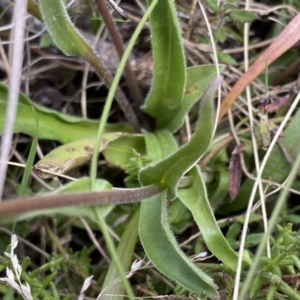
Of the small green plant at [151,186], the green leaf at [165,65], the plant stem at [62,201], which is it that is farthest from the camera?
the green leaf at [165,65]

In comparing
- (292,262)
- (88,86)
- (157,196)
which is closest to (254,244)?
(292,262)

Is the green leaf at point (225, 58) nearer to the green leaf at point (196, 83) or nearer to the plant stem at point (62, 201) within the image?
the green leaf at point (196, 83)

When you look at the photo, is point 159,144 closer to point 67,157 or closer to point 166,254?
point 67,157

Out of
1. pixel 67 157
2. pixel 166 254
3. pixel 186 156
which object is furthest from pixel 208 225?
pixel 67 157

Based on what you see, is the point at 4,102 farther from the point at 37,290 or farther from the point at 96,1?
the point at 37,290

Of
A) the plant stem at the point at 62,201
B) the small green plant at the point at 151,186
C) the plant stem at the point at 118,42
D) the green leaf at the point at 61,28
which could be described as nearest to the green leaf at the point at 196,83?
the small green plant at the point at 151,186

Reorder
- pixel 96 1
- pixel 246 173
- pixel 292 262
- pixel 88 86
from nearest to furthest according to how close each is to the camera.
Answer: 1. pixel 292 262
2. pixel 96 1
3. pixel 246 173
4. pixel 88 86
